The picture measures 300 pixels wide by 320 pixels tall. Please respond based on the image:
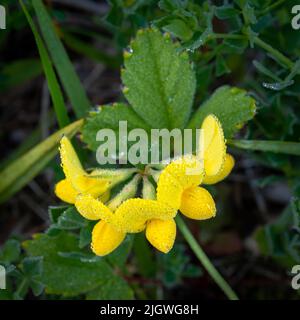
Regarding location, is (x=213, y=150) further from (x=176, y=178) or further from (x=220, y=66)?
(x=220, y=66)

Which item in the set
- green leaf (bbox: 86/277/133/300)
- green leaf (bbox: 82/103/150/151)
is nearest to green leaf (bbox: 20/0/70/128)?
green leaf (bbox: 82/103/150/151)

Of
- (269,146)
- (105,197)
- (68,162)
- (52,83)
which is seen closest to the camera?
(68,162)

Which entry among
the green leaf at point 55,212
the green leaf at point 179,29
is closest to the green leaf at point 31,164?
the green leaf at point 55,212

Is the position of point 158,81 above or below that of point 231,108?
above

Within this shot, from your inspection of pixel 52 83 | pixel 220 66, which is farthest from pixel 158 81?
pixel 52 83

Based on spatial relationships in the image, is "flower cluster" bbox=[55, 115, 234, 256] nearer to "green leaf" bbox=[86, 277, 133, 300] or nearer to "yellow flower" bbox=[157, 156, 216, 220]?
"yellow flower" bbox=[157, 156, 216, 220]

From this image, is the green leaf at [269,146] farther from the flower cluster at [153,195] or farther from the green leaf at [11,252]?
the green leaf at [11,252]
